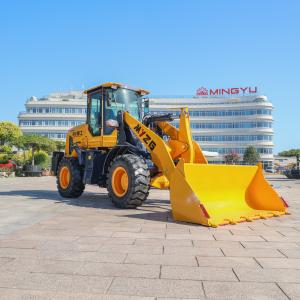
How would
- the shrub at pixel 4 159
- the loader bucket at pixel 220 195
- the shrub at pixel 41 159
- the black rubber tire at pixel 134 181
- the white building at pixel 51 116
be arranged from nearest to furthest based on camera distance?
the loader bucket at pixel 220 195
the black rubber tire at pixel 134 181
the shrub at pixel 4 159
the shrub at pixel 41 159
the white building at pixel 51 116

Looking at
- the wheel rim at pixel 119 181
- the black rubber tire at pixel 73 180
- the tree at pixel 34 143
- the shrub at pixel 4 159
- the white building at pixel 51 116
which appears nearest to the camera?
the wheel rim at pixel 119 181

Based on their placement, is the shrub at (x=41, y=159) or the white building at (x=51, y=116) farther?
the white building at (x=51, y=116)

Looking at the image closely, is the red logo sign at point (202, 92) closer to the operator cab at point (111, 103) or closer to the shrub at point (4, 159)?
the shrub at point (4, 159)

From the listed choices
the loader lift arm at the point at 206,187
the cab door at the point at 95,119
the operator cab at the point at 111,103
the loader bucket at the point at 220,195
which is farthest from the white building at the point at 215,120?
the loader bucket at the point at 220,195

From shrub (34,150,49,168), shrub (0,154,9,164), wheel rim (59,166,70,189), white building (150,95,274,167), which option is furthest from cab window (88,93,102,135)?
white building (150,95,274,167)

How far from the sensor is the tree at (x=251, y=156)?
85.4m

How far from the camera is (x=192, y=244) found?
5586mm

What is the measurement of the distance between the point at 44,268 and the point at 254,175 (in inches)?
249

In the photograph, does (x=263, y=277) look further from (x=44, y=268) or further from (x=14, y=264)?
(x=14, y=264)

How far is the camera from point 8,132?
45.0 metres

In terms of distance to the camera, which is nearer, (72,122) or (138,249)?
(138,249)

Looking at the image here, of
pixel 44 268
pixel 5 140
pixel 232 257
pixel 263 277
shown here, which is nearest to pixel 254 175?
pixel 232 257

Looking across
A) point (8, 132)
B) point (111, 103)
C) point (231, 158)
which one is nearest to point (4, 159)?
point (8, 132)

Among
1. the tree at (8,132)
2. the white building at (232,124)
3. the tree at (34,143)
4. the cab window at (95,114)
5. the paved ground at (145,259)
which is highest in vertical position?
the white building at (232,124)
